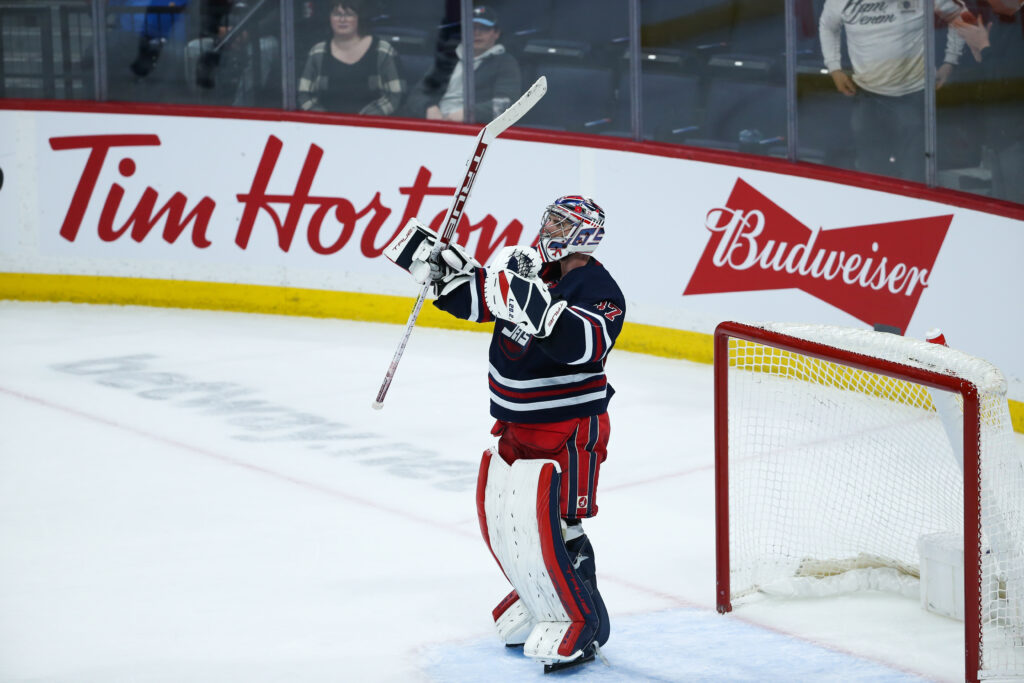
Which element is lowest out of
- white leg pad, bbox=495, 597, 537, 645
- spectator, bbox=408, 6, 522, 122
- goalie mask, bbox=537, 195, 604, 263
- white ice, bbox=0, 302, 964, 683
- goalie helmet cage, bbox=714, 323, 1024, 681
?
white ice, bbox=0, 302, 964, 683

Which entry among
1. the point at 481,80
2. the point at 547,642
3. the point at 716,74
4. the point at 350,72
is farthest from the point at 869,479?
the point at 350,72

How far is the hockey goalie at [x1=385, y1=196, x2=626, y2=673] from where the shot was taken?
3.56 metres

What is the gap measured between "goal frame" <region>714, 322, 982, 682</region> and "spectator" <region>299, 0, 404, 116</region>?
453 centimetres

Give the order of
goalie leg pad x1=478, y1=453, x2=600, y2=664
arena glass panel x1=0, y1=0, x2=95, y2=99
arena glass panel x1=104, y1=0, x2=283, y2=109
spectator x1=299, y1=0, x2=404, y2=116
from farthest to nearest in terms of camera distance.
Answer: arena glass panel x1=0, y1=0, x2=95, y2=99 < arena glass panel x1=104, y1=0, x2=283, y2=109 < spectator x1=299, y1=0, x2=404, y2=116 < goalie leg pad x1=478, y1=453, x2=600, y2=664

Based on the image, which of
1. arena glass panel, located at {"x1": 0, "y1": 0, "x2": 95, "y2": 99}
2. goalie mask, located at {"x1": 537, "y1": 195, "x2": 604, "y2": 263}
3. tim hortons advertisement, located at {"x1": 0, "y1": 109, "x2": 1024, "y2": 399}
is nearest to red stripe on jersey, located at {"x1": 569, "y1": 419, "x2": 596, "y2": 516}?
goalie mask, located at {"x1": 537, "y1": 195, "x2": 604, "y2": 263}

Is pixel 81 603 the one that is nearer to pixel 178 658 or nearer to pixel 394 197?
pixel 178 658

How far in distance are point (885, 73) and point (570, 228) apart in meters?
3.63

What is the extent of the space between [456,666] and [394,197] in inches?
187

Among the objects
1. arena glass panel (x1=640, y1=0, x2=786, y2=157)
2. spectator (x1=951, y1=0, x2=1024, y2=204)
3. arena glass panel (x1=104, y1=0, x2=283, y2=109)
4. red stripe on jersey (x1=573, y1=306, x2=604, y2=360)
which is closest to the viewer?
red stripe on jersey (x1=573, y1=306, x2=604, y2=360)

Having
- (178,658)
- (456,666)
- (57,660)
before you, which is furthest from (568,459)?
(57,660)

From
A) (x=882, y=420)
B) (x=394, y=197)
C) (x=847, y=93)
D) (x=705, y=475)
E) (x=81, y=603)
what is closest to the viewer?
(x=81, y=603)

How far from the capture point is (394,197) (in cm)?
833

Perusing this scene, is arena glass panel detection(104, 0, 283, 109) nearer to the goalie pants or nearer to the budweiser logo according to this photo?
the budweiser logo

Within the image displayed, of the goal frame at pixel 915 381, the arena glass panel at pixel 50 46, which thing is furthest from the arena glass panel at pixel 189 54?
the goal frame at pixel 915 381
